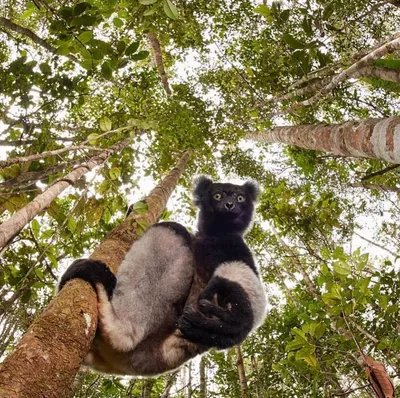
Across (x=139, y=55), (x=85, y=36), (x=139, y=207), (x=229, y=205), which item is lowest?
(x=229, y=205)

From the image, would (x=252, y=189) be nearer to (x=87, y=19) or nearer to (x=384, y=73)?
(x=384, y=73)

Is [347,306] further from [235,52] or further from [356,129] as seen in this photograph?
[235,52]

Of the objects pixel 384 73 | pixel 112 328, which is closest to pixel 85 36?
pixel 112 328

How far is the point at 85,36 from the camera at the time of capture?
72.4 inches

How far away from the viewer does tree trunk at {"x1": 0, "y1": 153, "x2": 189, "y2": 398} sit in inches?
42.9

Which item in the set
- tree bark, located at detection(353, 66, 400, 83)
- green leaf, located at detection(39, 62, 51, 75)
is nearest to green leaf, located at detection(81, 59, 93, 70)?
green leaf, located at detection(39, 62, 51, 75)

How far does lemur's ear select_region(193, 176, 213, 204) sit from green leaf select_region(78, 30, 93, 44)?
225cm

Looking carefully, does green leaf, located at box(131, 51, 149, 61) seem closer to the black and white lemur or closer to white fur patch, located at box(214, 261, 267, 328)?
the black and white lemur

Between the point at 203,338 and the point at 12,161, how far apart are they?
1372 millimetres

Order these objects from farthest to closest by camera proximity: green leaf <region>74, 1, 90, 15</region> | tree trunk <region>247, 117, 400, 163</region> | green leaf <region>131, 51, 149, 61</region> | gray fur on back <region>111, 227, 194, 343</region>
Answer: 1. tree trunk <region>247, 117, 400, 163</region>
2. green leaf <region>131, 51, 149, 61</region>
3. gray fur on back <region>111, 227, 194, 343</region>
4. green leaf <region>74, 1, 90, 15</region>

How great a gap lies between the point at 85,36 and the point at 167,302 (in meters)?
1.61

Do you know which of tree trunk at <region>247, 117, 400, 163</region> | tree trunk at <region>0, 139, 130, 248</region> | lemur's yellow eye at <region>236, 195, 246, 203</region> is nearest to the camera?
tree trunk at <region>0, 139, 130, 248</region>

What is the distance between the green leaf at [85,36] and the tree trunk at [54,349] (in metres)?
1.17

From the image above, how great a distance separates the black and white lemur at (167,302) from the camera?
2.08 m
